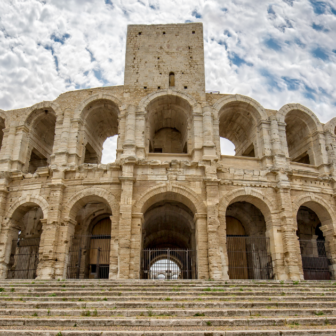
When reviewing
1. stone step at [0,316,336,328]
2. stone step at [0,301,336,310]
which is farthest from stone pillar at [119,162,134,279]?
stone step at [0,316,336,328]

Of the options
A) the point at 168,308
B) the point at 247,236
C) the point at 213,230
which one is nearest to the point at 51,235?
the point at 213,230

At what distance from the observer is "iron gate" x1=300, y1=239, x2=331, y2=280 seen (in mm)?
15164

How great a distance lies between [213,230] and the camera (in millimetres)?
13430

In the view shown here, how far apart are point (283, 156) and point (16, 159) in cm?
1289

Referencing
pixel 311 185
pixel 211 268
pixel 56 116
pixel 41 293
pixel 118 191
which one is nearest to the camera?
pixel 41 293

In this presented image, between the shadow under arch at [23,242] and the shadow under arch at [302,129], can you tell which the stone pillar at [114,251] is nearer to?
the shadow under arch at [23,242]

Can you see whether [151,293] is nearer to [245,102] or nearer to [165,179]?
[165,179]

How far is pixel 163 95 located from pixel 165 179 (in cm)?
452

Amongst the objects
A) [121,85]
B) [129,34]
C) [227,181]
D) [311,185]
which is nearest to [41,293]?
[227,181]

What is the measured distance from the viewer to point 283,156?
15.6m

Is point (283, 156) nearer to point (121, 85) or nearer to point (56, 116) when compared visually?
point (121, 85)

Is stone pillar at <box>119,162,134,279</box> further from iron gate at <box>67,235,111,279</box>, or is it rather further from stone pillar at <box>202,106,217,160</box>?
stone pillar at <box>202,106,217,160</box>

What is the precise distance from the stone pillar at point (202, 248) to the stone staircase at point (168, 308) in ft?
8.73

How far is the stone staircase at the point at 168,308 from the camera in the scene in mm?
6223
